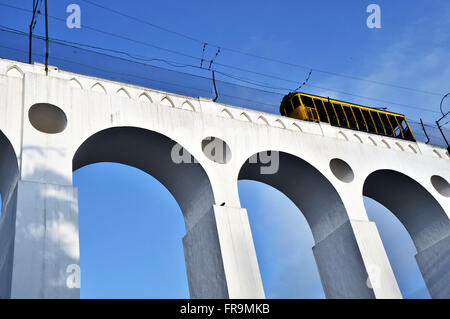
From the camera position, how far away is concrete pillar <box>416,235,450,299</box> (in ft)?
61.4

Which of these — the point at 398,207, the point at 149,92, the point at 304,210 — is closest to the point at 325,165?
the point at 304,210

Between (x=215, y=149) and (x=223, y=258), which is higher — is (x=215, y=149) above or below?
above

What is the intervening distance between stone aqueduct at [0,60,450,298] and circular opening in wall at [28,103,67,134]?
0.14ft

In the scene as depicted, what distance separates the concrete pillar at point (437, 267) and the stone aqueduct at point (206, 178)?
0.14ft

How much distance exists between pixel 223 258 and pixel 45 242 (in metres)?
4.65

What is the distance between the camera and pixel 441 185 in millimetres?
20484

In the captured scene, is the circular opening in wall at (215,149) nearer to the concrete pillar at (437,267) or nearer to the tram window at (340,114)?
the tram window at (340,114)

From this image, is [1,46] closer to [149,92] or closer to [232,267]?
[149,92]

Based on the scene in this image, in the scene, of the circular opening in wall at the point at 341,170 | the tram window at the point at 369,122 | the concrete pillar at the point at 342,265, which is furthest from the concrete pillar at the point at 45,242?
the tram window at the point at 369,122

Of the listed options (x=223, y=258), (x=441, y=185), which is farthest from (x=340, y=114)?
(x=223, y=258)

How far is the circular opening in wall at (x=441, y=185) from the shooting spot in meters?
20.2

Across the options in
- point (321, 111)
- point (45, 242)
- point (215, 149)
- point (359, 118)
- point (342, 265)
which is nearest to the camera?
point (45, 242)

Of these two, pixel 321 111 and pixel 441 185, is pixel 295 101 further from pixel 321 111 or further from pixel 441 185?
pixel 441 185

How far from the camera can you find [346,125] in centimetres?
2197
